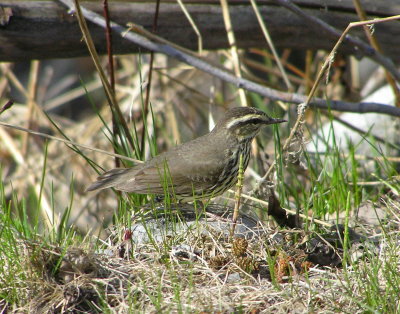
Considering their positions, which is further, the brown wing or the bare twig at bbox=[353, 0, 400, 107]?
the bare twig at bbox=[353, 0, 400, 107]

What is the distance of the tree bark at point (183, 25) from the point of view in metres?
5.62

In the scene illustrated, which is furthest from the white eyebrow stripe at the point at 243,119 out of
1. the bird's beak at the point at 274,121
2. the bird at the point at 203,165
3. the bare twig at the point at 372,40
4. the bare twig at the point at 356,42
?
the bare twig at the point at 372,40

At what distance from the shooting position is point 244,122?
5.59m

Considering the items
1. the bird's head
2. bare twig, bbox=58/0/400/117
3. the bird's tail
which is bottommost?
the bird's tail

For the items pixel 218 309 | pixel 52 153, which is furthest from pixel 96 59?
pixel 52 153

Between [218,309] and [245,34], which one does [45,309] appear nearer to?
[218,309]

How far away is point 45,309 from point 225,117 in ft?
8.72

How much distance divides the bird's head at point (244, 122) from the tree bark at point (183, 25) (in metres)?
1.09

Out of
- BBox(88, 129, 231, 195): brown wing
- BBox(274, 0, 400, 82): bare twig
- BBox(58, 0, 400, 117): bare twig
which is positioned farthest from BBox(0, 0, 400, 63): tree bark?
BBox(88, 129, 231, 195): brown wing

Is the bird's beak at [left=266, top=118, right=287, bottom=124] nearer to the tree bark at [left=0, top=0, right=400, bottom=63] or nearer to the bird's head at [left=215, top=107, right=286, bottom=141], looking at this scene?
the bird's head at [left=215, top=107, right=286, bottom=141]

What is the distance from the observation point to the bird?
5133 millimetres

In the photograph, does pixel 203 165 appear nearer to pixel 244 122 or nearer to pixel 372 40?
pixel 244 122

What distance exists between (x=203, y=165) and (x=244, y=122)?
0.53 metres

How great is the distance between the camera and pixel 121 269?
12.6 feet
